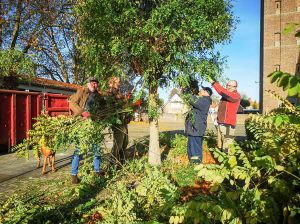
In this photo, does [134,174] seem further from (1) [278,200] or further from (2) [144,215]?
(1) [278,200]

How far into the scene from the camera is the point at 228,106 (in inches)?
311

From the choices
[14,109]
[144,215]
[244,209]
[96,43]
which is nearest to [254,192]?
[244,209]

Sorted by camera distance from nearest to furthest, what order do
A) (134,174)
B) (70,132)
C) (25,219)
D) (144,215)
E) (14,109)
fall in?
(25,219), (144,215), (70,132), (134,174), (14,109)

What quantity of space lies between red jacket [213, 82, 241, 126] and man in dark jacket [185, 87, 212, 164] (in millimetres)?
367

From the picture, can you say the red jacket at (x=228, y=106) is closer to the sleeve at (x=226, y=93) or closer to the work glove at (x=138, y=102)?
the sleeve at (x=226, y=93)

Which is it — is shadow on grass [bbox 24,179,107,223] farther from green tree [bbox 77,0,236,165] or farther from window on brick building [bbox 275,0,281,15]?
window on brick building [bbox 275,0,281,15]

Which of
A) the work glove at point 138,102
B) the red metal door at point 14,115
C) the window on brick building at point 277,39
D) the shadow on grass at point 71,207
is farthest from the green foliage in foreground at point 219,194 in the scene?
the window on brick building at point 277,39

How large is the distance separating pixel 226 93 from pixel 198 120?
890 mm

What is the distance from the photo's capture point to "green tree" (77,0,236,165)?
6066 millimetres

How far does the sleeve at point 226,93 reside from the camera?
279 inches

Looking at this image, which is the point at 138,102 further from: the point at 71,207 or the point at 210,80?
the point at 71,207

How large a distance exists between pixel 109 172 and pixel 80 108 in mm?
1626

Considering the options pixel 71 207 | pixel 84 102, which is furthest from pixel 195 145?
pixel 71 207

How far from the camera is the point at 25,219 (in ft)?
10.3
